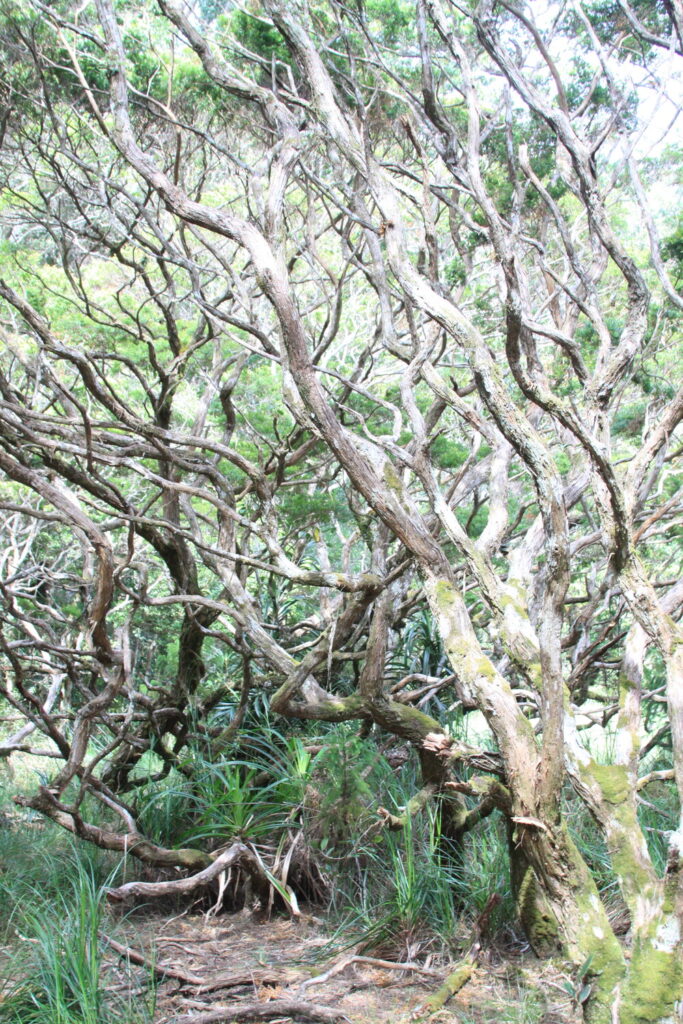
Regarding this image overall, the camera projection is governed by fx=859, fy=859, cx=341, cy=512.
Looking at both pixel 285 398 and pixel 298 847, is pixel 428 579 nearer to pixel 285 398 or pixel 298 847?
pixel 285 398

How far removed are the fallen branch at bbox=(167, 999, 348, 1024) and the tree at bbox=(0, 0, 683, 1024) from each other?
2.69ft

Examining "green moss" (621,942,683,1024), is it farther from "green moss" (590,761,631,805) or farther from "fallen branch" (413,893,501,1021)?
"fallen branch" (413,893,501,1021)

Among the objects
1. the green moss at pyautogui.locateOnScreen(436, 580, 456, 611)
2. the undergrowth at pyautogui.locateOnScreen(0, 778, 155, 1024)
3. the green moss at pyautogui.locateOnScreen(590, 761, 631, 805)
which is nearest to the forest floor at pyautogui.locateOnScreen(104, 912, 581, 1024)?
the undergrowth at pyautogui.locateOnScreen(0, 778, 155, 1024)

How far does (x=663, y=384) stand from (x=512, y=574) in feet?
12.4

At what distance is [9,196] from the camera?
764 cm

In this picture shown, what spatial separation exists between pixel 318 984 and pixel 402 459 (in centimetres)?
203

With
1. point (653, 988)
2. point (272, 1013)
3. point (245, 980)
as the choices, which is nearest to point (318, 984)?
point (245, 980)

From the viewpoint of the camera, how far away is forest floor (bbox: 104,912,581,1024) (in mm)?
2898

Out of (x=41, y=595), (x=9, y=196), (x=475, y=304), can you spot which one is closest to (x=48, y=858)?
(x=41, y=595)

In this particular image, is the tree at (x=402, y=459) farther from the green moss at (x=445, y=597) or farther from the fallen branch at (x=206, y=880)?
the fallen branch at (x=206, y=880)

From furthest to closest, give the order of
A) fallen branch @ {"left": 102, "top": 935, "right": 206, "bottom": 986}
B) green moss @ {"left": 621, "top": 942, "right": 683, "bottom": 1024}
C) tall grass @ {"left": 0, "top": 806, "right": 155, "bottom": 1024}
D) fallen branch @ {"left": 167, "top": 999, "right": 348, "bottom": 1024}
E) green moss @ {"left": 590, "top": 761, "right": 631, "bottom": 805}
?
fallen branch @ {"left": 102, "top": 935, "right": 206, "bottom": 986}
green moss @ {"left": 590, "top": 761, "right": 631, "bottom": 805}
fallen branch @ {"left": 167, "top": 999, "right": 348, "bottom": 1024}
tall grass @ {"left": 0, "top": 806, "right": 155, "bottom": 1024}
green moss @ {"left": 621, "top": 942, "right": 683, "bottom": 1024}

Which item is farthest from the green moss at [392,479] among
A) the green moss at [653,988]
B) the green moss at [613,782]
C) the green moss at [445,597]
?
the green moss at [653,988]

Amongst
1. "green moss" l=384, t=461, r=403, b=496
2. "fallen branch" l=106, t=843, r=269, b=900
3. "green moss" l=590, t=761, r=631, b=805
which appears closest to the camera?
"green moss" l=590, t=761, r=631, b=805

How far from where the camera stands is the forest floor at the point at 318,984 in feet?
9.51
